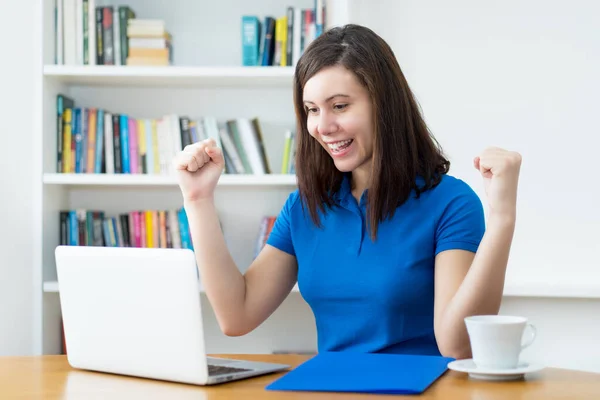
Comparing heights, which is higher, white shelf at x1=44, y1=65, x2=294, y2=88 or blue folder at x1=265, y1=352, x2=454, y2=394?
white shelf at x1=44, y1=65, x2=294, y2=88

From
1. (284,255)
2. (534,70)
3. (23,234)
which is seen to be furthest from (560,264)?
(23,234)

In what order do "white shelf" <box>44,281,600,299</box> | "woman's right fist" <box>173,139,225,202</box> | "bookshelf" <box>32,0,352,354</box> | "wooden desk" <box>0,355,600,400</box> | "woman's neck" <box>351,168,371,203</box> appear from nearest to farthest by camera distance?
"wooden desk" <box>0,355,600,400</box> → "woman's right fist" <box>173,139,225,202</box> → "woman's neck" <box>351,168,371,203</box> → "white shelf" <box>44,281,600,299</box> → "bookshelf" <box>32,0,352,354</box>

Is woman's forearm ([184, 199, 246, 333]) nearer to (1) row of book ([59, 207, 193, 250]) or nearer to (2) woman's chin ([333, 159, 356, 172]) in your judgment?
(2) woman's chin ([333, 159, 356, 172])

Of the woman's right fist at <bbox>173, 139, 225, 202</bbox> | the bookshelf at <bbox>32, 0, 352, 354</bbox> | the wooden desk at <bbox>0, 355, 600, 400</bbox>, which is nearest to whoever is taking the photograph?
the wooden desk at <bbox>0, 355, 600, 400</bbox>

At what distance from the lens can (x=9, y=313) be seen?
109 inches

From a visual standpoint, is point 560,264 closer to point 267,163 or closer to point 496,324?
point 267,163

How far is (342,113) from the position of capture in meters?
1.62

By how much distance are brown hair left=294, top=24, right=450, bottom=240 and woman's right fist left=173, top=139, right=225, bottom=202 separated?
10.3 inches

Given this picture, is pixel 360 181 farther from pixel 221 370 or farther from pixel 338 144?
pixel 221 370

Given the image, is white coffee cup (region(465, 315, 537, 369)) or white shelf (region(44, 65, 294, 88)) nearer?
white coffee cup (region(465, 315, 537, 369))

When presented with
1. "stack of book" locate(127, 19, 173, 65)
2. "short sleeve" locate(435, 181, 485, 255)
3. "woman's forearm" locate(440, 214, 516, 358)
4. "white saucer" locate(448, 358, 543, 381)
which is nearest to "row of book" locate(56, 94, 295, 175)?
"stack of book" locate(127, 19, 173, 65)

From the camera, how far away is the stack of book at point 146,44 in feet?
9.45

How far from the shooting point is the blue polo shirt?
1532mm

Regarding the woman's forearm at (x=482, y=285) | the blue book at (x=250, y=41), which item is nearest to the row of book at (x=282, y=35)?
the blue book at (x=250, y=41)
